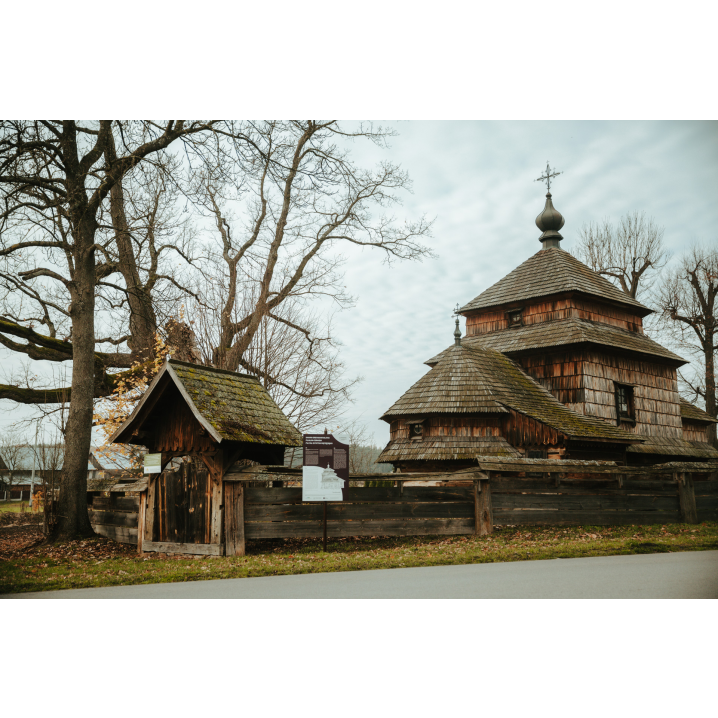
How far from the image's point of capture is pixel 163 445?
12750 millimetres

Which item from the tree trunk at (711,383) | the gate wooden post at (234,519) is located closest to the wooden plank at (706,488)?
the tree trunk at (711,383)

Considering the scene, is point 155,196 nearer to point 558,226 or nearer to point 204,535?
point 204,535

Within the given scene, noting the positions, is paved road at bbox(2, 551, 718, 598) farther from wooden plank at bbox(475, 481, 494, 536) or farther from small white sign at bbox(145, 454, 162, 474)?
small white sign at bbox(145, 454, 162, 474)

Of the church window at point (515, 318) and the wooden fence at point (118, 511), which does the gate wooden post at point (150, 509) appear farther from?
the church window at point (515, 318)

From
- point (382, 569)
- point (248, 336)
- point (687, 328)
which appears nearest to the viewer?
point (382, 569)

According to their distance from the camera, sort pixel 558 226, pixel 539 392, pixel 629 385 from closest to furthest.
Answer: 1. pixel 539 392
2. pixel 629 385
3. pixel 558 226

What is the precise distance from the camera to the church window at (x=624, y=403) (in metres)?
23.9

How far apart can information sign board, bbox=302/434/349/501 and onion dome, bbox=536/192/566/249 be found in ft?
69.5

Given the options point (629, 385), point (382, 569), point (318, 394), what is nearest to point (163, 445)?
point (382, 569)

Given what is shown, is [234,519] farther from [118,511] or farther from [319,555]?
[118,511]

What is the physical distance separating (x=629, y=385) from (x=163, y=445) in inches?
723

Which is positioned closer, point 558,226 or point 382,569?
point 382,569

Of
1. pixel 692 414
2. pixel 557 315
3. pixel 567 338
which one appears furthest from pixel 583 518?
pixel 692 414

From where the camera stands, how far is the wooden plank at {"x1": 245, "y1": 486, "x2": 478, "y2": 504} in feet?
39.2
